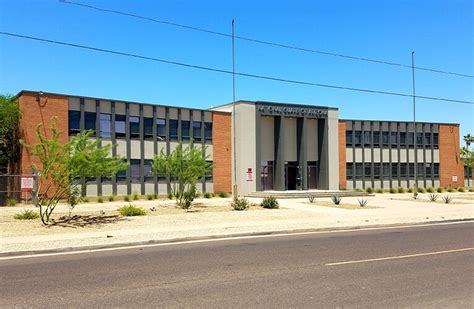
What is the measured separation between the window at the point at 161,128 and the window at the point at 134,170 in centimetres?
288

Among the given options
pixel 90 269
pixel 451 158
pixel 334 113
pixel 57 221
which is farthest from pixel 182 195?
pixel 451 158

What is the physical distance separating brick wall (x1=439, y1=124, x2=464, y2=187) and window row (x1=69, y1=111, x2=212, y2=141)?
2867 cm

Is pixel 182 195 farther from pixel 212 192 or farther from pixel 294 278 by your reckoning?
pixel 294 278

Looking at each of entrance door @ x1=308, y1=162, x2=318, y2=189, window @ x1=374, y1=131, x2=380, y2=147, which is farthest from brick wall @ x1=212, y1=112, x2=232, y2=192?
window @ x1=374, y1=131, x2=380, y2=147

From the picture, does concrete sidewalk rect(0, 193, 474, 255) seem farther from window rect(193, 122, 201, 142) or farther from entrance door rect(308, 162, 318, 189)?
entrance door rect(308, 162, 318, 189)

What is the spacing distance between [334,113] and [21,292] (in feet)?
133

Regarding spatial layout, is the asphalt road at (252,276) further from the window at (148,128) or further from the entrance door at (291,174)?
the entrance door at (291,174)

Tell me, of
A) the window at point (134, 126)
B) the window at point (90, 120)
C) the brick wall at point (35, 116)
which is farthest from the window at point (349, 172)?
the brick wall at point (35, 116)

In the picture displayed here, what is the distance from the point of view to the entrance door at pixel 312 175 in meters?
44.8

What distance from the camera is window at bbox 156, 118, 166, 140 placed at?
37.8 m

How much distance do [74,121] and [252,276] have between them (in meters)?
28.5

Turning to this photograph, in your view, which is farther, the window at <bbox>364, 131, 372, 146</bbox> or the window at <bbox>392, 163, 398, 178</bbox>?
the window at <bbox>392, 163, 398, 178</bbox>

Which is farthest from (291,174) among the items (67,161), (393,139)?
(67,161)

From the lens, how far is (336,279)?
25.9 ft
